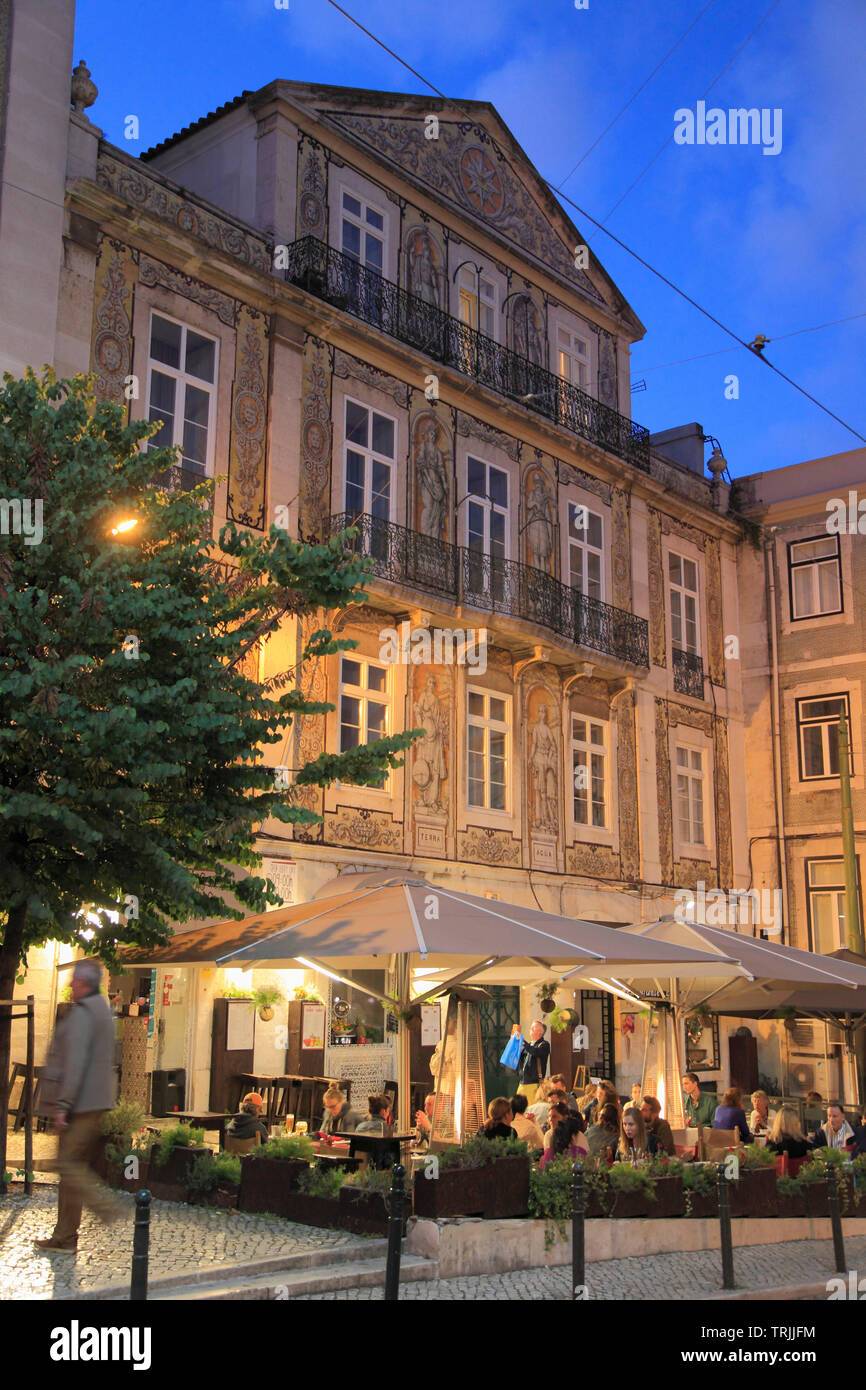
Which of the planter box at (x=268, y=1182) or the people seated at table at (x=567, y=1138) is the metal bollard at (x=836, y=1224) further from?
the planter box at (x=268, y=1182)

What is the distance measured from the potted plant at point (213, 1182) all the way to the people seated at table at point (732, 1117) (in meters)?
6.13

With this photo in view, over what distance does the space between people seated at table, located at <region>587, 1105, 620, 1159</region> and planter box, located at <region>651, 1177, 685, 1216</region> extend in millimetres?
701

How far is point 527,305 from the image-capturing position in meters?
25.3

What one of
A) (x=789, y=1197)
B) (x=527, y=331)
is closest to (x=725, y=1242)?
(x=789, y=1197)

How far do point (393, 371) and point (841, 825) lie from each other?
43.6ft

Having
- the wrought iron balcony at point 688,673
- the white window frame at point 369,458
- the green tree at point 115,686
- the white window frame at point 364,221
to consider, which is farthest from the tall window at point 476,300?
the green tree at point 115,686

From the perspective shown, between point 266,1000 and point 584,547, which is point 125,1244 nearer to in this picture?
point 266,1000

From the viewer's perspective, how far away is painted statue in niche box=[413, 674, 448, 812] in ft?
68.6

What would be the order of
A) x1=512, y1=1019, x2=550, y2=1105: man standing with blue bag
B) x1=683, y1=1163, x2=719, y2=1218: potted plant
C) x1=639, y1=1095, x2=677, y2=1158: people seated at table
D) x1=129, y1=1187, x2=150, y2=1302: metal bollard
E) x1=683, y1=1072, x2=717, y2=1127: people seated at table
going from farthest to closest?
x1=683, y1=1072, x2=717, y2=1127: people seated at table < x1=512, y1=1019, x2=550, y2=1105: man standing with blue bag < x1=639, y1=1095, x2=677, y2=1158: people seated at table < x1=683, y1=1163, x2=719, y2=1218: potted plant < x1=129, y1=1187, x2=150, y2=1302: metal bollard

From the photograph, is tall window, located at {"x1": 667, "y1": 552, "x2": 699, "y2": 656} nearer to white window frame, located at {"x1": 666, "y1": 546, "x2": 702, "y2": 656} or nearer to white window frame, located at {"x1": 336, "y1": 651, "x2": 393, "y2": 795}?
white window frame, located at {"x1": 666, "y1": 546, "x2": 702, "y2": 656}

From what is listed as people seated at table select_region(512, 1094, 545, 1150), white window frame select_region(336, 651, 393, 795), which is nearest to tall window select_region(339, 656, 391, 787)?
white window frame select_region(336, 651, 393, 795)

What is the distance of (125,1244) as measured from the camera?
9.95 metres

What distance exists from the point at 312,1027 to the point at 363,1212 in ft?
25.0

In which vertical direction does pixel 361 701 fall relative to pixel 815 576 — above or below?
below
